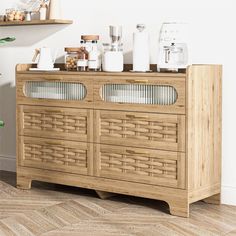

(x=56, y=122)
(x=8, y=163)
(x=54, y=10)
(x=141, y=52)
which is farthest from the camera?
(x=8, y=163)

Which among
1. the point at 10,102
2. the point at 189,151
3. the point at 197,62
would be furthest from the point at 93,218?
the point at 10,102

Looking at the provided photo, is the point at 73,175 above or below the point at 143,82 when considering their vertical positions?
below

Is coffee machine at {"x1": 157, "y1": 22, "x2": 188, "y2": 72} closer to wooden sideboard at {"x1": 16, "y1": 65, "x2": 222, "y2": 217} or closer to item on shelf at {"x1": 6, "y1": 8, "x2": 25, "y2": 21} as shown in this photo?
wooden sideboard at {"x1": 16, "y1": 65, "x2": 222, "y2": 217}

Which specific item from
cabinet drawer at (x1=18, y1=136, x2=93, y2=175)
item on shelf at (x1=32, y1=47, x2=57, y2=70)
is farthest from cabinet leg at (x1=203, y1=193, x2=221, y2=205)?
item on shelf at (x1=32, y1=47, x2=57, y2=70)

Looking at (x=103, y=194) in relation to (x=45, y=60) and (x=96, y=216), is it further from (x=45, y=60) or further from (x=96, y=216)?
(x=45, y=60)

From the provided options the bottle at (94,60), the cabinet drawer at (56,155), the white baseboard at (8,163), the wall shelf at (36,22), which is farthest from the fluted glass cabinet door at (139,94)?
the white baseboard at (8,163)

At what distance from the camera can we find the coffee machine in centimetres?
368

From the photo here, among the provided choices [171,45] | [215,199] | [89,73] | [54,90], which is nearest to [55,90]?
[54,90]

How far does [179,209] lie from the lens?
3.54m

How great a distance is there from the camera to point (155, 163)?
3.62 m

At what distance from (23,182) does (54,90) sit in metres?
0.71

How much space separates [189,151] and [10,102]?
76.7 inches

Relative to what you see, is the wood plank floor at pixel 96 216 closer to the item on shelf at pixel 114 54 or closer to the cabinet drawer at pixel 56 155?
the cabinet drawer at pixel 56 155

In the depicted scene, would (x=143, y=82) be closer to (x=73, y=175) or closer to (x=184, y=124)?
(x=184, y=124)
